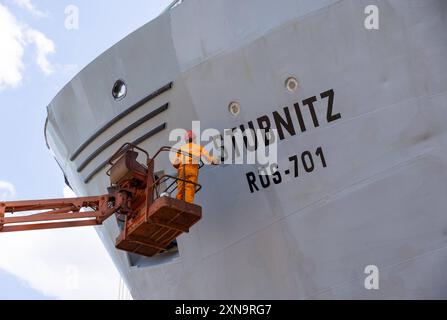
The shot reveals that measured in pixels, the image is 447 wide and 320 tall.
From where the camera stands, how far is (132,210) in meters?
8.70

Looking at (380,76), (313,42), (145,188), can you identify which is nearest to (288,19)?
(313,42)

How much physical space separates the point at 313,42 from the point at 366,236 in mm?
2466

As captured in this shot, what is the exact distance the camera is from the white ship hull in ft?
25.7

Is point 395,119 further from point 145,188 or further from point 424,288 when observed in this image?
point 145,188

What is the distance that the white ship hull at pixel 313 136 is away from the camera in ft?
25.7

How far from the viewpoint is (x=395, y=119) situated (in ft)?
26.0

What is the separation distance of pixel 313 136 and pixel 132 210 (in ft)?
8.35

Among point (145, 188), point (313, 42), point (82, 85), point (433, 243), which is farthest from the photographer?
point (82, 85)

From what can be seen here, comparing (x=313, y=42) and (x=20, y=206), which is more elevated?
(x=313, y=42)

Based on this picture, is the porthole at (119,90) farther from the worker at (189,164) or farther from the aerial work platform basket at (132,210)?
the worker at (189,164)

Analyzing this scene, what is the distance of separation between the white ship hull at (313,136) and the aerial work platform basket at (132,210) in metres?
0.79

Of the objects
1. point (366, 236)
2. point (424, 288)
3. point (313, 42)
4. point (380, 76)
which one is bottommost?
point (424, 288)

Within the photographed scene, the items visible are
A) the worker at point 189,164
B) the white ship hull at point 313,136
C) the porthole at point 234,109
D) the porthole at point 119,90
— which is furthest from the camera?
the porthole at point 119,90

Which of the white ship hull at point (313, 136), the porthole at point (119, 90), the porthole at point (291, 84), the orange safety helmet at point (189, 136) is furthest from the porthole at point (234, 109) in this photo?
the porthole at point (119, 90)
